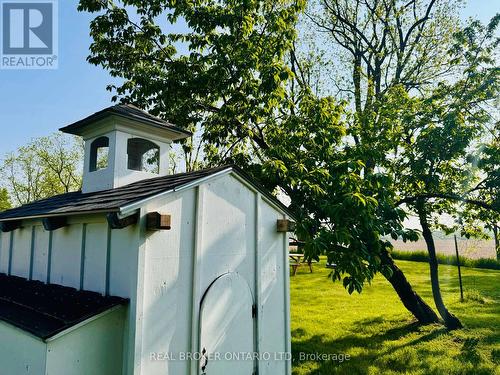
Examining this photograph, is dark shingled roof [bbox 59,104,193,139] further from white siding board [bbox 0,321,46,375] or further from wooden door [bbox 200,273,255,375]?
white siding board [bbox 0,321,46,375]

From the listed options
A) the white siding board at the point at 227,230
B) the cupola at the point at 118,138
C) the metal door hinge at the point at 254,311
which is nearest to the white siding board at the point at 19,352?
the white siding board at the point at 227,230

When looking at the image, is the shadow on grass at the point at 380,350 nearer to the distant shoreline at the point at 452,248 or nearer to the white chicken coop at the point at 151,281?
the white chicken coop at the point at 151,281

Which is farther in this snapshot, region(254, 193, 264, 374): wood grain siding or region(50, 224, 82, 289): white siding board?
region(254, 193, 264, 374): wood grain siding

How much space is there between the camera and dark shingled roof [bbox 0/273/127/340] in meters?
3.45

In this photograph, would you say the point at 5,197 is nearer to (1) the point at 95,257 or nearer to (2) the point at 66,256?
(2) the point at 66,256

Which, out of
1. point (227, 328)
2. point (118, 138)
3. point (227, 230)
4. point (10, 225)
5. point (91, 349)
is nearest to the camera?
point (91, 349)

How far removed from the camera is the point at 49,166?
109 feet

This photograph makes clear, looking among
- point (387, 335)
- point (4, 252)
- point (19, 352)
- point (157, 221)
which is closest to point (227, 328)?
point (157, 221)

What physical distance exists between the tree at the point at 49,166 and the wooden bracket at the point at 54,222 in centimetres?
3087

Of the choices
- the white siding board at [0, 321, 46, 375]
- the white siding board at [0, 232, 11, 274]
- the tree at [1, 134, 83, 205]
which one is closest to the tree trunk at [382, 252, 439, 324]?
the white siding board at [0, 321, 46, 375]

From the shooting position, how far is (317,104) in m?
7.60

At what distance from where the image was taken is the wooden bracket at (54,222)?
15.8 ft

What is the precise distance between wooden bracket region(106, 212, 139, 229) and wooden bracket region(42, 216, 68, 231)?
178 cm

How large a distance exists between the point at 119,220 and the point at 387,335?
8.16 meters
